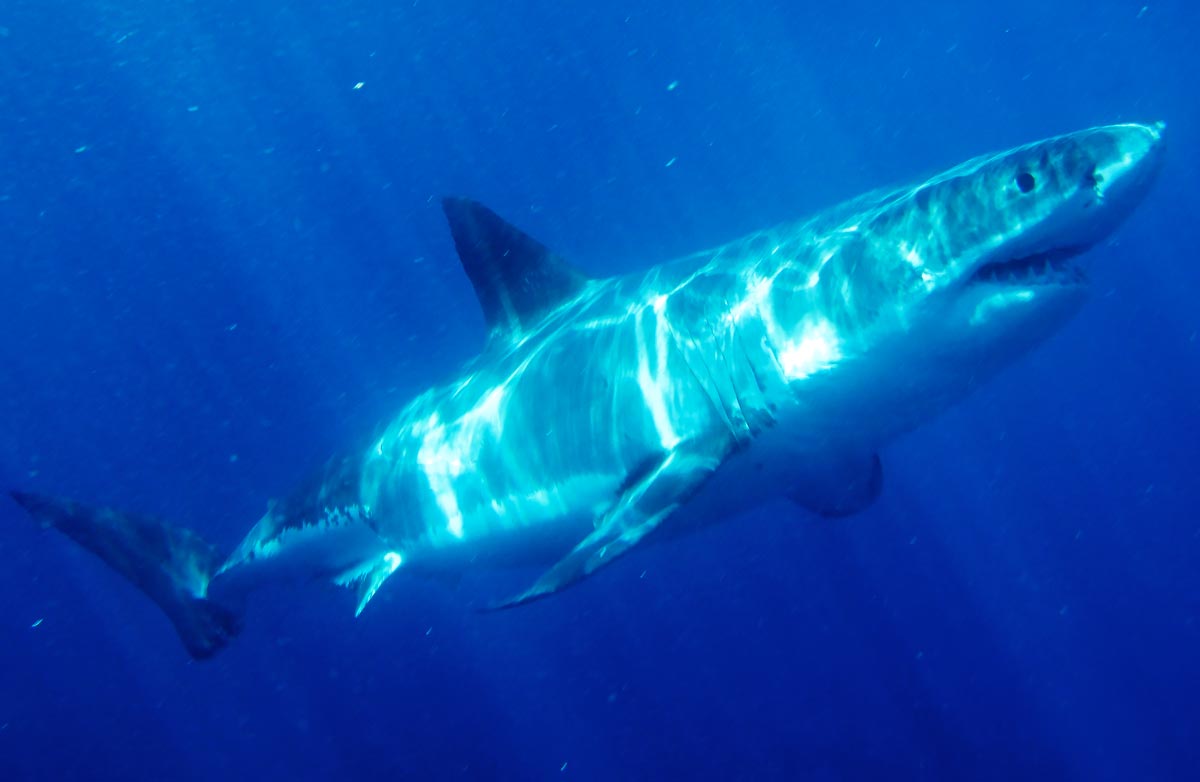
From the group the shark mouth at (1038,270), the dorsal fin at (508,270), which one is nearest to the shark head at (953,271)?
the shark mouth at (1038,270)

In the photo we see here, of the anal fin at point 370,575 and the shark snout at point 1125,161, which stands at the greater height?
the shark snout at point 1125,161

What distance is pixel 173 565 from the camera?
28.6ft

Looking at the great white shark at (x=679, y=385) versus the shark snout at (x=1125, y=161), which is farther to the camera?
the great white shark at (x=679, y=385)

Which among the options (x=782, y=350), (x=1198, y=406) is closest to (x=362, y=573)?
(x=782, y=350)

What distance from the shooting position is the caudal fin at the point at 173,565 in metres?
8.62

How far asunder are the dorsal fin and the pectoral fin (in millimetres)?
2617

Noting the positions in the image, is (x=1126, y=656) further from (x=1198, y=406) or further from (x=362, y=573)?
(x=362, y=573)

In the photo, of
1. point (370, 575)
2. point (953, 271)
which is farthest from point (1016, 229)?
point (370, 575)

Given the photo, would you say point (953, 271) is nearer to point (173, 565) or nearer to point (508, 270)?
point (508, 270)

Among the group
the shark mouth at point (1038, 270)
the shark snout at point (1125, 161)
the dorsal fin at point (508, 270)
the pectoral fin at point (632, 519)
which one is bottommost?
the pectoral fin at point (632, 519)

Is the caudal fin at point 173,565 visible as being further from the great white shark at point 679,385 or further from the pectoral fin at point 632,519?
the pectoral fin at point 632,519

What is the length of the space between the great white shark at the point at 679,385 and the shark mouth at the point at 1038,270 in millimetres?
11

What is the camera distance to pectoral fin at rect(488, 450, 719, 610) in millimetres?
4723

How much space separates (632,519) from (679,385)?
940 mm
